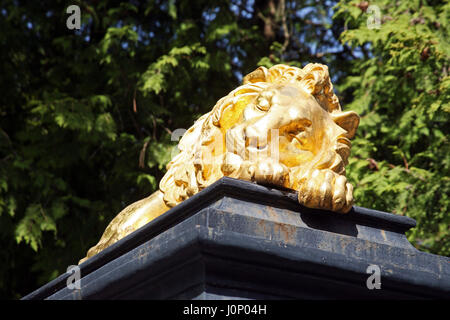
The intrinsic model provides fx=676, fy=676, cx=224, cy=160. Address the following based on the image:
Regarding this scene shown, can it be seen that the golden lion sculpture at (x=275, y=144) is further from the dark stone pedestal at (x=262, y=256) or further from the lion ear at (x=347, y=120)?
the dark stone pedestal at (x=262, y=256)

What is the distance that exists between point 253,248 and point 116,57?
21.2ft

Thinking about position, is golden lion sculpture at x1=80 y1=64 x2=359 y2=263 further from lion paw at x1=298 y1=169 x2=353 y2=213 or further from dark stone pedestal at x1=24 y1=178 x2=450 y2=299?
dark stone pedestal at x1=24 y1=178 x2=450 y2=299

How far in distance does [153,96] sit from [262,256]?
260 inches

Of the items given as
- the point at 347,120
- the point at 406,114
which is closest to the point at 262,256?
the point at 347,120

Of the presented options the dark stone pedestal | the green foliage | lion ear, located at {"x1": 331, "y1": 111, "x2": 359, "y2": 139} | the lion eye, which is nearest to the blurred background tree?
the green foliage

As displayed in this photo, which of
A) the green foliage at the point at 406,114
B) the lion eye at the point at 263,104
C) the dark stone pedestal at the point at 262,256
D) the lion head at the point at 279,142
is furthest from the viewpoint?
the green foliage at the point at 406,114

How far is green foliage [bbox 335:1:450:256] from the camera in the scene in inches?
253

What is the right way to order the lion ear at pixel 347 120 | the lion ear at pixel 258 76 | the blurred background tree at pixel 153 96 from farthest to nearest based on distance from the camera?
1. the blurred background tree at pixel 153 96
2. the lion ear at pixel 258 76
3. the lion ear at pixel 347 120

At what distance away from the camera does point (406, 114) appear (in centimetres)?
686

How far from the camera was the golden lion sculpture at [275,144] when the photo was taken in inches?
115

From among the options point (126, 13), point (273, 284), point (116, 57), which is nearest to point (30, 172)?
point (116, 57)

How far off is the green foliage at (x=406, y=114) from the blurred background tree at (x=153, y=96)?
2 cm

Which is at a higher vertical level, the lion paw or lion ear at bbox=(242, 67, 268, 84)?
lion ear at bbox=(242, 67, 268, 84)

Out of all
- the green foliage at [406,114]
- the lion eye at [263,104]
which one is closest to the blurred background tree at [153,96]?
the green foliage at [406,114]
